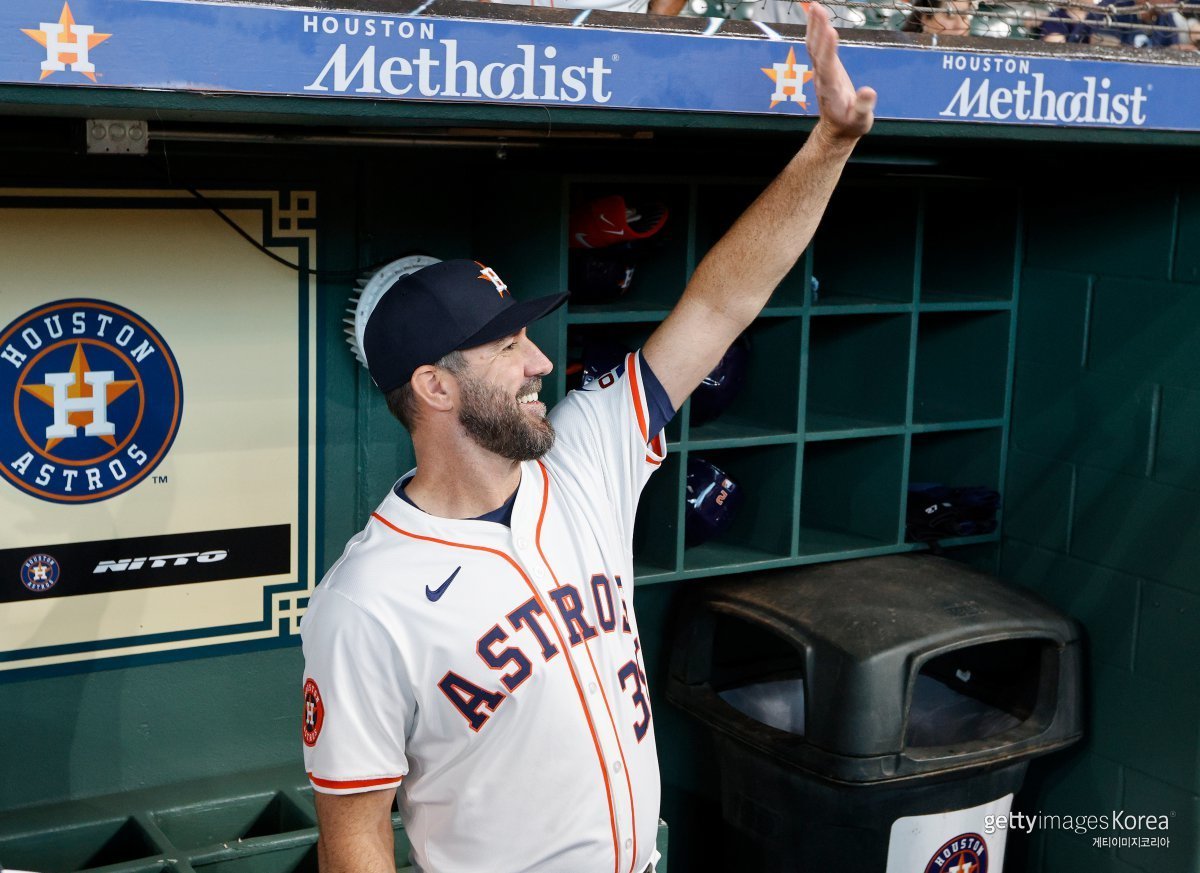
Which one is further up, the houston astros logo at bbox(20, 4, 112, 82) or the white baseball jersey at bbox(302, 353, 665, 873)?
the houston astros logo at bbox(20, 4, 112, 82)

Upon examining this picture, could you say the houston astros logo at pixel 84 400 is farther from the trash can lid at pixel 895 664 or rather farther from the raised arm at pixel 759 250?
the trash can lid at pixel 895 664

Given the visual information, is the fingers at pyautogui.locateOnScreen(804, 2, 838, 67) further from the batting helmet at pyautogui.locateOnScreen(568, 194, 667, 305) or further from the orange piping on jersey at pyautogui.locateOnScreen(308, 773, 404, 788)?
the orange piping on jersey at pyautogui.locateOnScreen(308, 773, 404, 788)

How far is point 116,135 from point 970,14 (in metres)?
1.63

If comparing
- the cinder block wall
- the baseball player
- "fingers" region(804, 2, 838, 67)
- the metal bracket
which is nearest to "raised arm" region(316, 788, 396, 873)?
the baseball player

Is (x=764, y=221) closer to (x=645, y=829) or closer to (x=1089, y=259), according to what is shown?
(x=645, y=829)

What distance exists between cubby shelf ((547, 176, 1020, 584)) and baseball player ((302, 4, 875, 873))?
0.84 metres

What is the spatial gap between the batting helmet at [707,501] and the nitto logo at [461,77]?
139cm

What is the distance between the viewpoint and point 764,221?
254 cm

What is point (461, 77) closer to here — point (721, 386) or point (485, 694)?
point (485, 694)

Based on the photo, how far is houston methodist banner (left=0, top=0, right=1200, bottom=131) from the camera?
204 centimetres

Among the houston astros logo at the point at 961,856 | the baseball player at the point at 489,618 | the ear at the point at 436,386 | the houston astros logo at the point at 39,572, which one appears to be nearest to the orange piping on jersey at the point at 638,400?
the baseball player at the point at 489,618

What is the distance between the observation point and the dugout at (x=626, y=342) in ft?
9.64

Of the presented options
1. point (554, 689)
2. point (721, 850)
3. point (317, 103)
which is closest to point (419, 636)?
point (554, 689)

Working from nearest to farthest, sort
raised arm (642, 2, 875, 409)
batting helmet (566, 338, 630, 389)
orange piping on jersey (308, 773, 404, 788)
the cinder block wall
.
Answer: orange piping on jersey (308, 773, 404, 788) < raised arm (642, 2, 875, 409) < batting helmet (566, 338, 630, 389) < the cinder block wall
